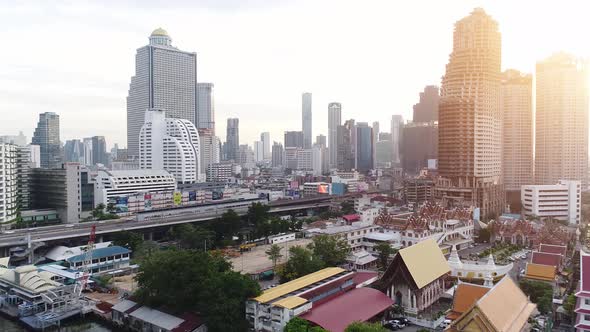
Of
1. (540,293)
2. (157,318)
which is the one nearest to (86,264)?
(157,318)

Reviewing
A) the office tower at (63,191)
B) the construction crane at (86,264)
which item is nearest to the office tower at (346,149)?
the office tower at (63,191)

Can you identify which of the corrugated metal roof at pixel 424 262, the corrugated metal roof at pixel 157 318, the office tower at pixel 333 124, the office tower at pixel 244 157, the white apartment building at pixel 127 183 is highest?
the office tower at pixel 333 124

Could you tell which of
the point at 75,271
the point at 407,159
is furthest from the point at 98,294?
the point at 407,159

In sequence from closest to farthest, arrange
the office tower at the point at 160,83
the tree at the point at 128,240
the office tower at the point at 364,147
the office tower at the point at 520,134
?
the tree at the point at 128,240
the office tower at the point at 520,134
the office tower at the point at 160,83
the office tower at the point at 364,147

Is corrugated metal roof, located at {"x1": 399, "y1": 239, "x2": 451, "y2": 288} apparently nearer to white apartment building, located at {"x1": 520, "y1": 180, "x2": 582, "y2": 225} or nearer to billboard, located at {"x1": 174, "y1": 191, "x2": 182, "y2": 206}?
white apartment building, located at {"x1": 520, "y1": 180, "x2": 582, "y2": 225}

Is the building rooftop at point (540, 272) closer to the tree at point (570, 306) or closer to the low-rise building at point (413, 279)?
the tree at point (570, 306)

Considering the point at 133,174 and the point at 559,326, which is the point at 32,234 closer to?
the point at 133,174
